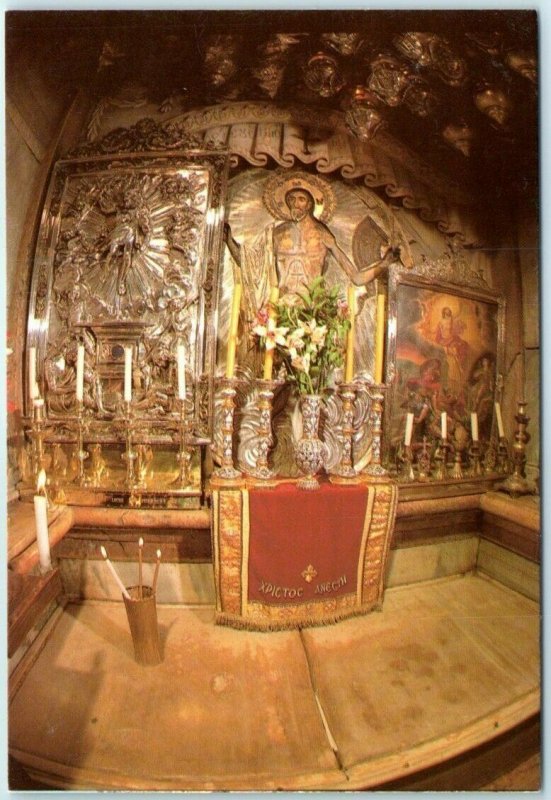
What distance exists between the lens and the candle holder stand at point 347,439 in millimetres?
1827

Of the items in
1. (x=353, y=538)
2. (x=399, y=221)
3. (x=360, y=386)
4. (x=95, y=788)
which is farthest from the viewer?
(x=399, y=221)

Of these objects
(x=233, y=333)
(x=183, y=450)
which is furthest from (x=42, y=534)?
(x=233, y=333)

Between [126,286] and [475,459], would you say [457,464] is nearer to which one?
[475,459]

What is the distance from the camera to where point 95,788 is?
1.28m

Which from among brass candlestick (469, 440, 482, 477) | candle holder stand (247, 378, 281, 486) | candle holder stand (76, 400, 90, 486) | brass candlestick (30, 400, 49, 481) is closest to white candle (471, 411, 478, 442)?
brass candlestick (469, 440, 482, 477)

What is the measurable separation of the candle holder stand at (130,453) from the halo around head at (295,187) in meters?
1.12

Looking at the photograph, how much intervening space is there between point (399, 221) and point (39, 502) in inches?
76.4

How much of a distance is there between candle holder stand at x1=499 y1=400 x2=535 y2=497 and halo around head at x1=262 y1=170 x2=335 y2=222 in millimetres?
1216

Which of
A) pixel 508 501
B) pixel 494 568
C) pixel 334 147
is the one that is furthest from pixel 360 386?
pixel 334 147

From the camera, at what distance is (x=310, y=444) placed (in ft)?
5.84

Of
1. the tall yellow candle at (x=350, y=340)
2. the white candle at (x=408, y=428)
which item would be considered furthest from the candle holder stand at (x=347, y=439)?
the white candle at (x=408, y=428)

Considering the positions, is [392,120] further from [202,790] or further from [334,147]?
[202,790]

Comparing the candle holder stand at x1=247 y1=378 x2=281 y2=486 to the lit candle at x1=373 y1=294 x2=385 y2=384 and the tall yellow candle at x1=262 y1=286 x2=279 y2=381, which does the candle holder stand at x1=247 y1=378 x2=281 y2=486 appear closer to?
the tall yellow candle at x1=262 y1=286 x2=279 y2=381

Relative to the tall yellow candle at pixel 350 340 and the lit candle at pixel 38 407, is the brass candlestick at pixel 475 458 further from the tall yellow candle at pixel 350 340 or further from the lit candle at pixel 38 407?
the lit candle at pixel 38 407
